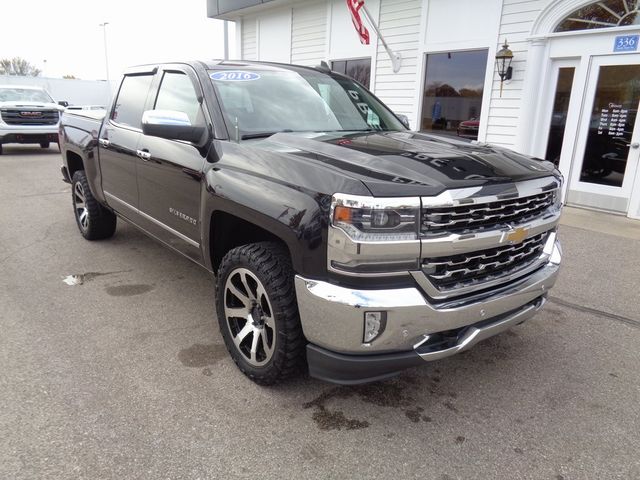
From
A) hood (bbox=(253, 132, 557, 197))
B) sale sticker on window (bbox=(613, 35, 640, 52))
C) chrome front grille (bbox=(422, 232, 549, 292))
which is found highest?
sale sticker on window (bbox=(613, 35, 640, 52))

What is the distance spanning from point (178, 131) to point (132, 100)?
5.73 ft

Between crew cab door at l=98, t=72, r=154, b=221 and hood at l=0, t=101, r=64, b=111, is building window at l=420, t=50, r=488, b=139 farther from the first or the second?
hood at l=0, t=101, r=64, b=111

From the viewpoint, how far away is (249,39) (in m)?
15.1

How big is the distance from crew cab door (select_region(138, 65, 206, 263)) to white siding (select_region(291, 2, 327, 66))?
360 inches

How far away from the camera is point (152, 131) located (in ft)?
10.4

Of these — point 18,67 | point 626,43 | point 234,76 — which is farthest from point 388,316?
point 18,67

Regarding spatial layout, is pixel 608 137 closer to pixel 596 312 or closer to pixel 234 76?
pixel 596 312

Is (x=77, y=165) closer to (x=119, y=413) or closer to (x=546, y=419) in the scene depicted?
(x=119, y=413)

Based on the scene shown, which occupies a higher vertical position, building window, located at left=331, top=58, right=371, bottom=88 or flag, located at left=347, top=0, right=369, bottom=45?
flag, located at left=347, top=0, right=369, bottom=45

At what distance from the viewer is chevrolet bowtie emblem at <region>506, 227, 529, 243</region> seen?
259 centimetres

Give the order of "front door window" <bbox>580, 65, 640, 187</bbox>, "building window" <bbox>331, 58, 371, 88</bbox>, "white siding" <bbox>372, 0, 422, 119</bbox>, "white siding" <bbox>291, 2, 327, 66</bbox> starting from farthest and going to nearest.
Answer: "white siding" <bbox>291, 2, 327, 66</bbox>
"building window" <bbox>331, 58, 371, 88</bbox>
"white siding" <bbox>372, 0, 422, 119</bbox>
"front door window" <bbox>580, 65, 640, 187</bbox>

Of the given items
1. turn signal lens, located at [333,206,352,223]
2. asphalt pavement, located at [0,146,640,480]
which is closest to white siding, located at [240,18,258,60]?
asphalt pavement, located at [0,146,640,480]

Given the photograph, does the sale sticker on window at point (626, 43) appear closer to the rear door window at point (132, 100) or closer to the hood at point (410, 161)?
the hood at point (410, 161)

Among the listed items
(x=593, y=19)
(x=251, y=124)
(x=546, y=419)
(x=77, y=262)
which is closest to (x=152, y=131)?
(x=251, y=124)
